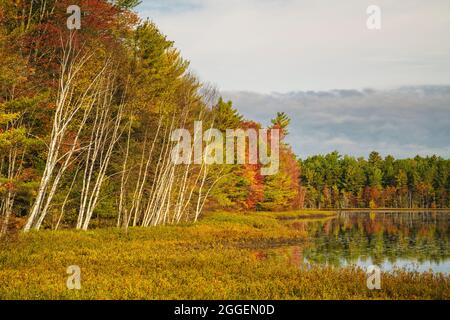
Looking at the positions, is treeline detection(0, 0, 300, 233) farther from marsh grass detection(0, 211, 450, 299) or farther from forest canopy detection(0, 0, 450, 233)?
marsh grass detection(0, 211, 450, 299)

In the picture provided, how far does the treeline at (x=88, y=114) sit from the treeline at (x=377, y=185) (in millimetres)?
93034

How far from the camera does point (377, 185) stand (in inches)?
5433

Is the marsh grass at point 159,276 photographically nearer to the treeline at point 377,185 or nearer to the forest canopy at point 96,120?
the forest canopy at point 96,120

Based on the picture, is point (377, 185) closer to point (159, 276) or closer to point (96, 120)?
point (96, 120)

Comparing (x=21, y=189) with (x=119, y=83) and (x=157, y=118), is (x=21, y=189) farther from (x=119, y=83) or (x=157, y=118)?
(x=157, y=118)

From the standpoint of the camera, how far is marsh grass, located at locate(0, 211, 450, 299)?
37.6ft

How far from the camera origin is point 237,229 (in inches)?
1351

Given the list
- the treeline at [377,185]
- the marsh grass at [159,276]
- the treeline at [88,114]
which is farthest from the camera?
the treeline at [377,185]

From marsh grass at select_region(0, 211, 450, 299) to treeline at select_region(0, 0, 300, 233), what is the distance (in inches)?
118

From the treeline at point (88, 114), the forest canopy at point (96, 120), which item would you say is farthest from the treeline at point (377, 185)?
the treeline at point (88, 114)

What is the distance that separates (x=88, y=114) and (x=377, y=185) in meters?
126

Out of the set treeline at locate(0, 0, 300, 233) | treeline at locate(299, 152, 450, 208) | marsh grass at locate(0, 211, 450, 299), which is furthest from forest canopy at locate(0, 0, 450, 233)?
treeline at locate(299, 152, 450, 208)

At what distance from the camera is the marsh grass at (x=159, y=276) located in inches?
451

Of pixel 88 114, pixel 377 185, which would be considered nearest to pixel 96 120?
pixel 88 114
